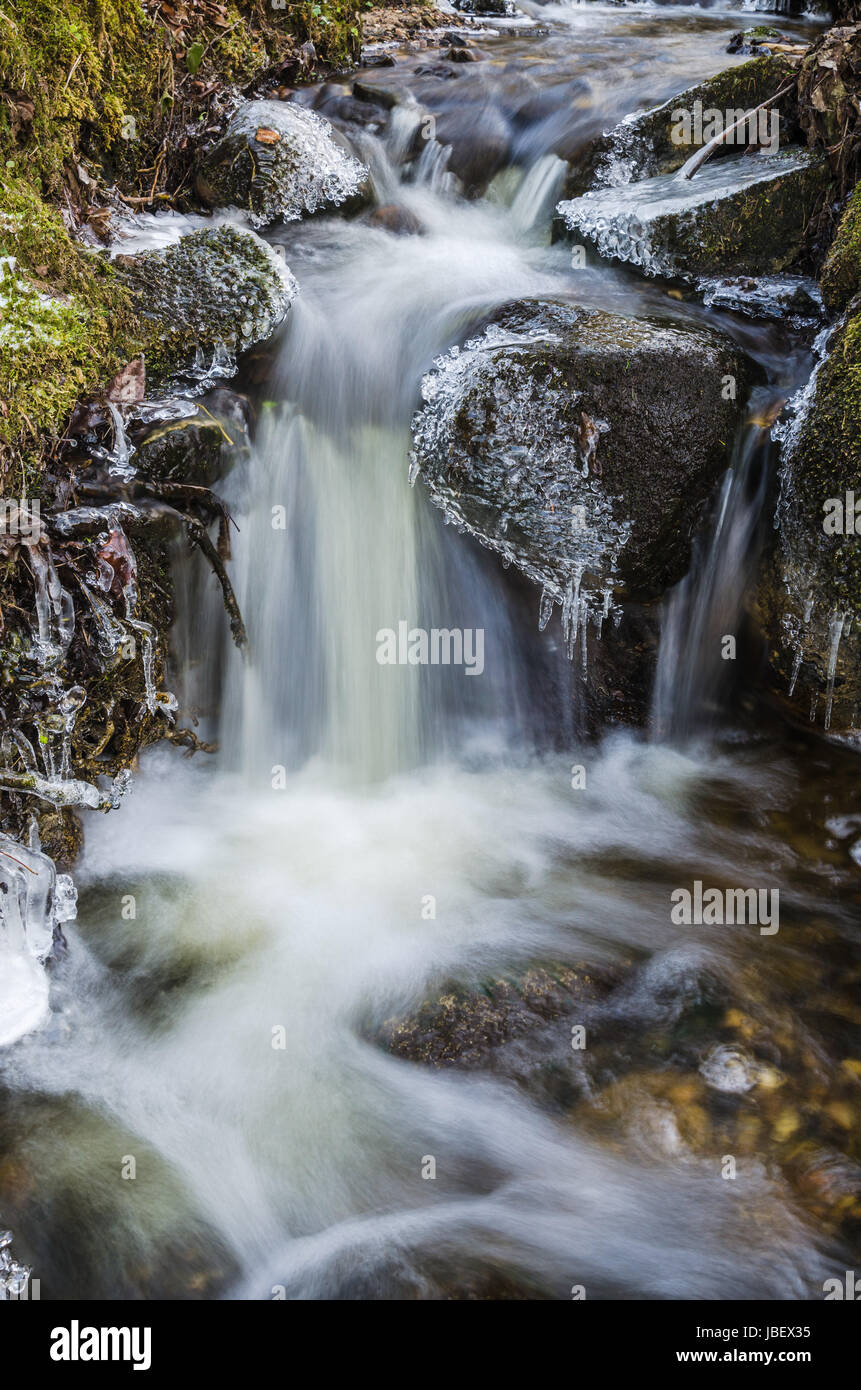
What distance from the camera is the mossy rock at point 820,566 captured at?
190 inches

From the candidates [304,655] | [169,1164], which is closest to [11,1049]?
[169,1164]

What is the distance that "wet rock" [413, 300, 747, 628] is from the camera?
15.8 ft

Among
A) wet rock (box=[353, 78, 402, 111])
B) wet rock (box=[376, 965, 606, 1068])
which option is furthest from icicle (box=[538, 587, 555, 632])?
wet rock (box=[353, 78, 402, 111])

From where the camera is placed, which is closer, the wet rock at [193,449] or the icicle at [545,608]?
the wet rock at [193,449]

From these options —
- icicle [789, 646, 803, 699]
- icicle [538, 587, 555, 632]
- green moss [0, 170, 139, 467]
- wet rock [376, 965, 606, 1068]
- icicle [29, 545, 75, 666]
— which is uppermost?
green moss [0, 170, 139, 467]

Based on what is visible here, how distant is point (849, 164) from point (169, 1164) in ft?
20.1

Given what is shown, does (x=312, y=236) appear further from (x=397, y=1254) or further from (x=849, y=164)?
(x=397, y=1254)

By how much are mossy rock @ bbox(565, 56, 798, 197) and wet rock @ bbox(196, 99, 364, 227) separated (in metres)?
1.66

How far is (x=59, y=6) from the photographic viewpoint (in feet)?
17.2

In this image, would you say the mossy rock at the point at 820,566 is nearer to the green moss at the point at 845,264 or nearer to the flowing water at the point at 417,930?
the flowing water at the point at 417,930

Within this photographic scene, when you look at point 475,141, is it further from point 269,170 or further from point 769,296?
point 769,296

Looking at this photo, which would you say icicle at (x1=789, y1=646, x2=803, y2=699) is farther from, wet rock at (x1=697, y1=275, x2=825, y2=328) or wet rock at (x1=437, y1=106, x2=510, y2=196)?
wet rock at (x1=437, y1=106, x2=510, y2=196)

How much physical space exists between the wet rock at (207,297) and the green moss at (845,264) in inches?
117

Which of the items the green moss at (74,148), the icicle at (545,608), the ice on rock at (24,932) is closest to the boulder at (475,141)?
the green moss at (74,148)
